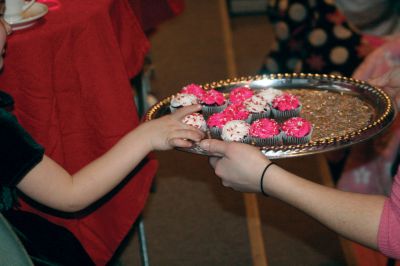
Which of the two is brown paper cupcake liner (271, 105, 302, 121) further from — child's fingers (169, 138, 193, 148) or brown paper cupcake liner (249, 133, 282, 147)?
child's fingers (169, 138, 193, 148)

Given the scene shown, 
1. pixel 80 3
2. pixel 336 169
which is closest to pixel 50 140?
pixel 80 3

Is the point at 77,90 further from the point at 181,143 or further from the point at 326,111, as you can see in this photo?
the point at 326,111

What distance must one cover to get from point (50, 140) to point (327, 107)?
0.62 metres

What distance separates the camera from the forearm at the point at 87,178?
1.14 m

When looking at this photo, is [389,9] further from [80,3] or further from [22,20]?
[22,20]

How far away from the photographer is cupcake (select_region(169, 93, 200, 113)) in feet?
4.02

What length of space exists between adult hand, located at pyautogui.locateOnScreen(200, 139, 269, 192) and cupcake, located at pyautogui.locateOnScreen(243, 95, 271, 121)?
7.7 inches

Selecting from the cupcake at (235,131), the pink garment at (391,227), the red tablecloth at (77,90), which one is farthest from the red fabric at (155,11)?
the pink garment at (391,227)

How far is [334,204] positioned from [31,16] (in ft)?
2.65

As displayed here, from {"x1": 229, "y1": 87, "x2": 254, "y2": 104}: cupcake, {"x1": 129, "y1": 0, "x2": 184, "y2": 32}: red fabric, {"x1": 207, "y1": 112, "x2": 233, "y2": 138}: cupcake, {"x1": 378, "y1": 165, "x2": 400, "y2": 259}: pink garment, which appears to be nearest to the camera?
{"x1": 378, "y1": 165, "x2": 400, "y2": 259}: pink garment

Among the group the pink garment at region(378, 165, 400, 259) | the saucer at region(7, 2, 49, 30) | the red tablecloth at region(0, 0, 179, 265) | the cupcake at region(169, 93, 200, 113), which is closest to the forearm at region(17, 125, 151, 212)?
the cupcake at region(169, 93, 200, 113)

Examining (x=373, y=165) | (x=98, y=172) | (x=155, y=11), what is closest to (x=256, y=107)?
(x=98, y=172)

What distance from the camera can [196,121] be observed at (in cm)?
115

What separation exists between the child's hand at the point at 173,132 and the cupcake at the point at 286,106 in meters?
0.18
